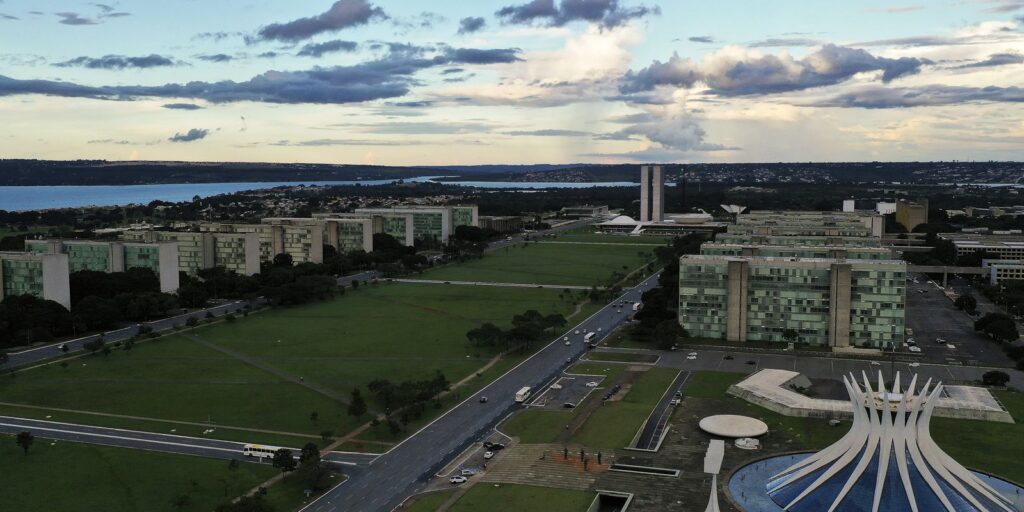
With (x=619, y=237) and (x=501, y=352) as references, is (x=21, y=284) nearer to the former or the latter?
(x=501, y=352)

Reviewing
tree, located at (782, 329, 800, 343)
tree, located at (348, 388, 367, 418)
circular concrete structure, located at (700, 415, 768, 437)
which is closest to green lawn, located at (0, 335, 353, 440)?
tree, located at (348, 388, 367, 418)

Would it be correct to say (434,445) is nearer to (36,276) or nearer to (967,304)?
(36,276)

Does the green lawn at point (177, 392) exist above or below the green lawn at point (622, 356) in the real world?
below

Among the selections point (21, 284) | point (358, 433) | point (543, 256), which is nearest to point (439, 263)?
point (543, 256)

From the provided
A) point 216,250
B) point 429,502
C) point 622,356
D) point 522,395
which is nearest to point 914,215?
point 622,356

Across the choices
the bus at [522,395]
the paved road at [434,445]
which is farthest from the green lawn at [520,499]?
the bus at [522,395]

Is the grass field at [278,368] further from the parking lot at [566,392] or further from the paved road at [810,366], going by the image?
the paved road at [810,366]

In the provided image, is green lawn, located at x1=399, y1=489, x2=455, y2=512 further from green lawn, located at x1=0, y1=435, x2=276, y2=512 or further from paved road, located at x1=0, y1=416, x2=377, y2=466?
green lawn, located at x1=0, y1=435, x2=276, y2=512
